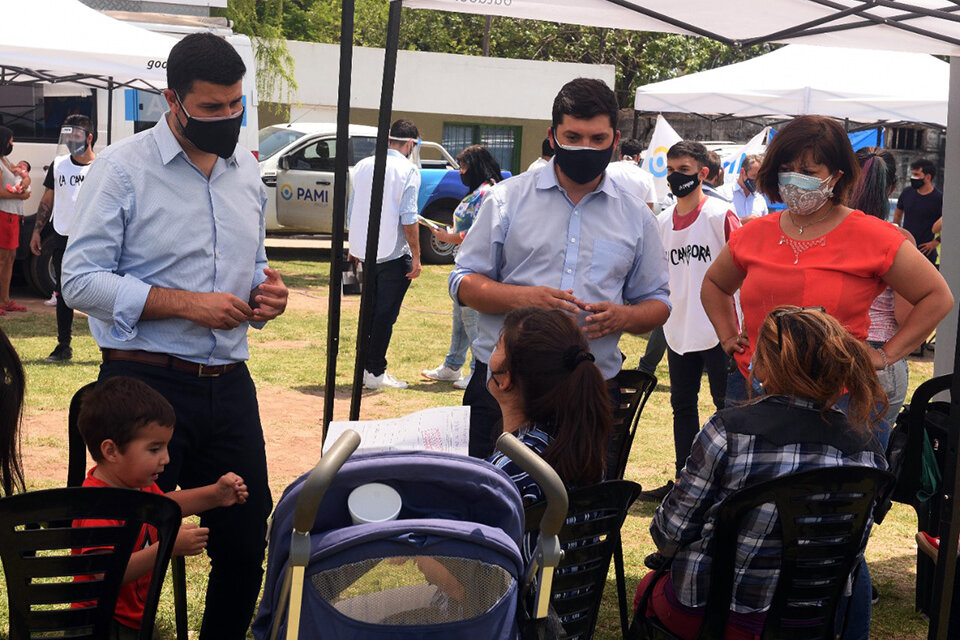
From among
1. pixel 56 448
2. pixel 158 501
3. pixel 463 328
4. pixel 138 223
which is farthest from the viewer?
pixel 463 328

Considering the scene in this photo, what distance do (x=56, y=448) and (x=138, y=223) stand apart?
3.83 meters

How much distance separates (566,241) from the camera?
3.87 m

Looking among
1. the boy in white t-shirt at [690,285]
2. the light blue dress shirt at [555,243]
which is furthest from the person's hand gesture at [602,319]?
the boy in white t-shirt at [690,285]

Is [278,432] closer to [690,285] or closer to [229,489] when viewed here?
[690,285]

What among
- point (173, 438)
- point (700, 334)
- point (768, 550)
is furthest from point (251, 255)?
point (700, 334)

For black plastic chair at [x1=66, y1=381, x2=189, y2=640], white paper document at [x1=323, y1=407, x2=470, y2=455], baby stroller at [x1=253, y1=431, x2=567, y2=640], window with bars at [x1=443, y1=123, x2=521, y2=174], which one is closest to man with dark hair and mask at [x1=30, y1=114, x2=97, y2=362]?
black plastic chair at [x1=66, y1=381, x2=189, y2=640]

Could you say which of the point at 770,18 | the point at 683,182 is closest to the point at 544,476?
the point at 770,18

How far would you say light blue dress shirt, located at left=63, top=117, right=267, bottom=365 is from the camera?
313 cm

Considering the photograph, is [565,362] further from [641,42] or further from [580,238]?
[641,42]

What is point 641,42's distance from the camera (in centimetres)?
3259

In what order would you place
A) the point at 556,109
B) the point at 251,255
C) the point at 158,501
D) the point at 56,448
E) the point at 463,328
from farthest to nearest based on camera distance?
1. the point at 463,328
2. the point at 56,448
3. the point at 556,109
4. the point at 251,255
5. the point at 158,501

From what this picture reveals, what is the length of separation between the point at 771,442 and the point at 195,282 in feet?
5.71

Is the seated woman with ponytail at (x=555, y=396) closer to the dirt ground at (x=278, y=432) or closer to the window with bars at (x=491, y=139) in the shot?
the dirt ground at (x=278, y=432)

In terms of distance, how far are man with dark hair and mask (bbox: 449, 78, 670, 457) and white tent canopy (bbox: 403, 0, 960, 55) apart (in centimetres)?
67
